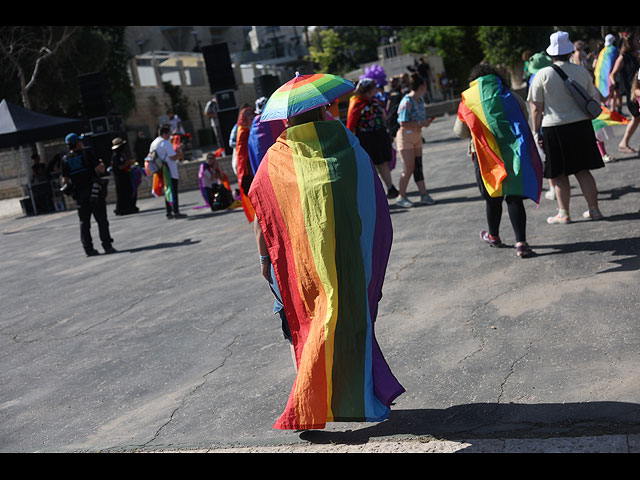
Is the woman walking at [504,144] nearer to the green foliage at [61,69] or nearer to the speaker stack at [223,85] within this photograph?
the speaker stack at [223,85]

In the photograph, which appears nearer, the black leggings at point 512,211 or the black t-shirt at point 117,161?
the black leggings at point 512,211

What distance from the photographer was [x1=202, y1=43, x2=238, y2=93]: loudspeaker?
24141 mm

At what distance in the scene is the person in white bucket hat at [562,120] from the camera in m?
Result: 7.45

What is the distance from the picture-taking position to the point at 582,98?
7.36m

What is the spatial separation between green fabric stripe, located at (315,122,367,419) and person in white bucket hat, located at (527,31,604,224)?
167 inches

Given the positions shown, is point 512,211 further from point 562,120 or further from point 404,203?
point 404,203

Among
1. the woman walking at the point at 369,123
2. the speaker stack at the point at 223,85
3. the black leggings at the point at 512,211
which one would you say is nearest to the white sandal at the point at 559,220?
the black leggings at the point at 512,211

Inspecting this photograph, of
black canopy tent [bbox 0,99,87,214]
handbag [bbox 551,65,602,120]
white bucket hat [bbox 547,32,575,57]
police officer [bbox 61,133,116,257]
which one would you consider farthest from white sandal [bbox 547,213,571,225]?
black canopy tent [bbox 0,99,87,214]

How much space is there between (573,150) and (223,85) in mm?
17929

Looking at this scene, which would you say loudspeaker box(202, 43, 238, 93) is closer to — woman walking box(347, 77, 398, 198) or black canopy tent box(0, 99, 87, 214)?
black canopy tent box(0, 99, 87, 214)

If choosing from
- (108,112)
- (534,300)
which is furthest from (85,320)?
(108,112)

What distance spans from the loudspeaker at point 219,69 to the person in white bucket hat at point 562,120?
688 inches
